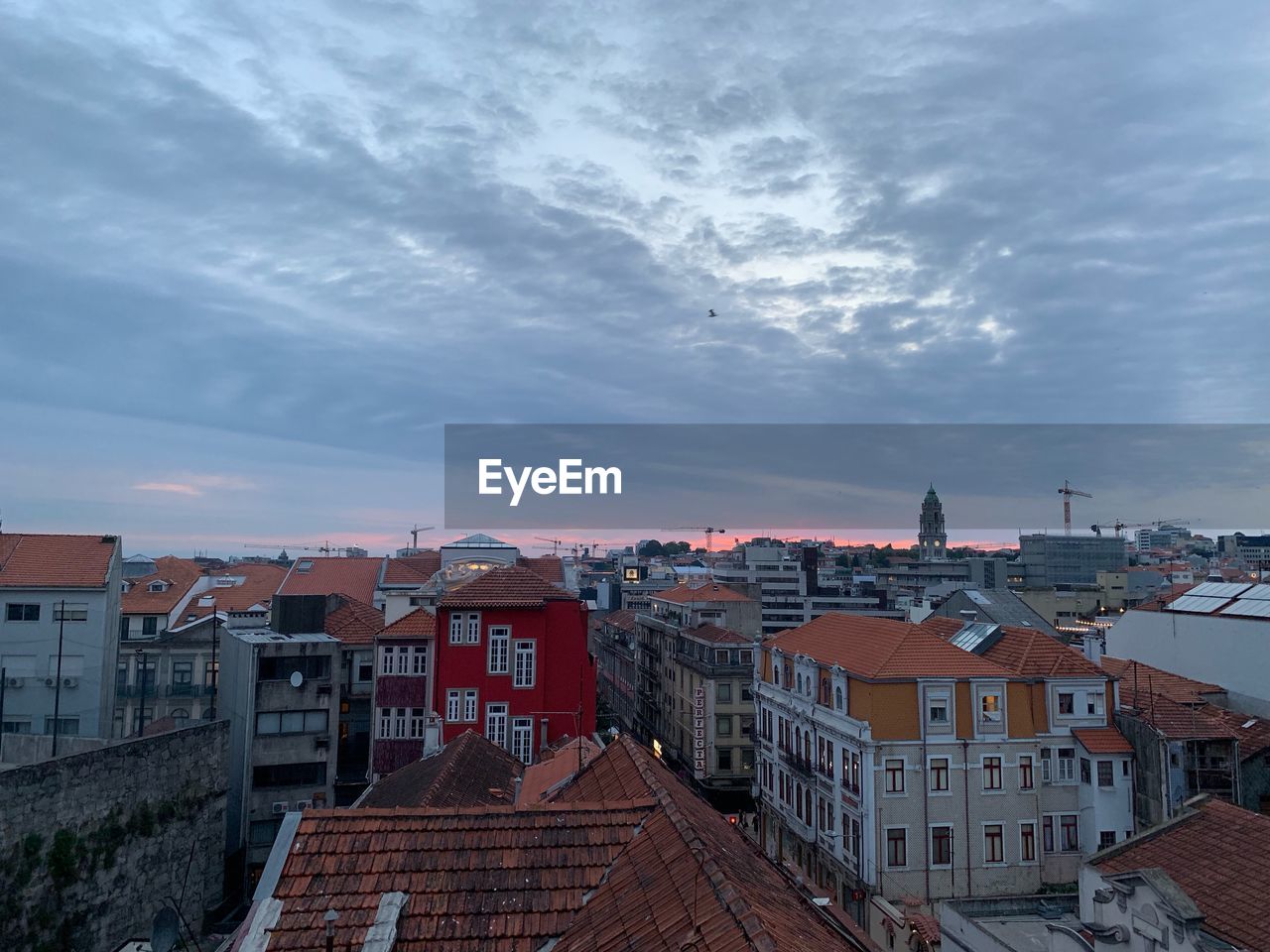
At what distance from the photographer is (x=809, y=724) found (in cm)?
3916

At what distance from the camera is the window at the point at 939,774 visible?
34156mm

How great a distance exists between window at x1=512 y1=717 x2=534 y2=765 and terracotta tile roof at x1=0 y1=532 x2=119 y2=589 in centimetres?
2208

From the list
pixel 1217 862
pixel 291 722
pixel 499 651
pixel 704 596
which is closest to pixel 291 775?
pixel 291 722

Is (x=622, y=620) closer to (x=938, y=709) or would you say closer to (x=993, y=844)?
(x=938, y=709)

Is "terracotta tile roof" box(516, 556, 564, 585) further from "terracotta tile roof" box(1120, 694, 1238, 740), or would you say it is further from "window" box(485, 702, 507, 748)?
"terracotta tile roof" box(1120, 694, 1238, 740)

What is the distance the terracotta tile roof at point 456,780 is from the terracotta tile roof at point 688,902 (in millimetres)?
9358

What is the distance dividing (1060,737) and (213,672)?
4341 cm

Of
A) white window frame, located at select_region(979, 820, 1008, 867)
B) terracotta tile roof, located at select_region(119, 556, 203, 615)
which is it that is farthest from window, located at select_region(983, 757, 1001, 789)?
terracotta tile roof, located at select_region(119, 556, 203, 615)

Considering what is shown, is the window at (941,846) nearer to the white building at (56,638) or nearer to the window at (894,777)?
the window at (894,777)

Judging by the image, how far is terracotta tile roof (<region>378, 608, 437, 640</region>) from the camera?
42.0m

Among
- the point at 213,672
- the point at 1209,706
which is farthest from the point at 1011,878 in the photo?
the point at 213,672

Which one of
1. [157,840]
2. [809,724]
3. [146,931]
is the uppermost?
[809,724]

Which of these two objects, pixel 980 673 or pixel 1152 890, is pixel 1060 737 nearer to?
pixel 980 673

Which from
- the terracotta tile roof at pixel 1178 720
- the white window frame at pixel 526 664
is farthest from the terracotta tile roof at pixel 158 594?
the terracotta tile roof at pixel 1178 720
